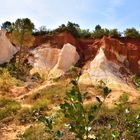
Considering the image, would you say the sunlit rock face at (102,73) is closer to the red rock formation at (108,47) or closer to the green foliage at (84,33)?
the red rock formation at (108,47)

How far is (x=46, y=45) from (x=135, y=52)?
9.80 meters

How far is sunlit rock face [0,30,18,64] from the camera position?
1693 inches

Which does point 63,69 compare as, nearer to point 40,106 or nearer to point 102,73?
point 102,73

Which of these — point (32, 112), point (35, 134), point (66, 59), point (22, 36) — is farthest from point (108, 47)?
point (35, 134)

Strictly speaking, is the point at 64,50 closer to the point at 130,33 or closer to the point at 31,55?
the point at 31,55

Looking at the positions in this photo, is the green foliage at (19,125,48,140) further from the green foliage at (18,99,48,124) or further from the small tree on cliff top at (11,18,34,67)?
the small tree on cliff top at (11,18,34,67)

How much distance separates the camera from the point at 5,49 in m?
43.3

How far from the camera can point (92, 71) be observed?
119 feet

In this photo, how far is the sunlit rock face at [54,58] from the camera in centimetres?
4053

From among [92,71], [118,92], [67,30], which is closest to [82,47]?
[67,30]

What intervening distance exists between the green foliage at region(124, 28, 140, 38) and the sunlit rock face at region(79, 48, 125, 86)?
5333 mm

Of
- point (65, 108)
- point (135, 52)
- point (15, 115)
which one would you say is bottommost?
point (15, 115)

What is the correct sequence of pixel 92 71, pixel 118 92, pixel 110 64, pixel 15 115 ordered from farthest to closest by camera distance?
1. pixel 110 64
2. pixel 92 71
3. pixel 118 92
4. pixel 15 115

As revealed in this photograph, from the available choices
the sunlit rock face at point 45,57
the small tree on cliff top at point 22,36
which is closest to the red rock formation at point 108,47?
the sunlit rock face at point 45,57
